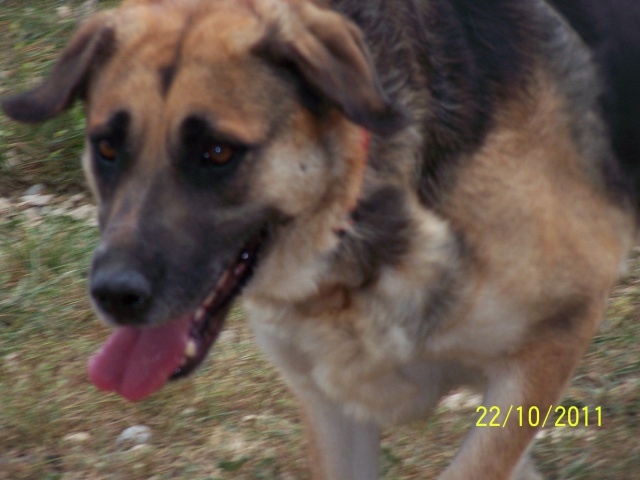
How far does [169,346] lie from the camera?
2.67 m

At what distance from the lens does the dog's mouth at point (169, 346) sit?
2658mm

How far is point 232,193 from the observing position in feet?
8.27

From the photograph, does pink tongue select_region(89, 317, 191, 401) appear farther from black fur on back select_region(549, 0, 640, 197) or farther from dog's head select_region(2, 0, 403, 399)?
black fur on back select_region(549, 0, 640, 197)

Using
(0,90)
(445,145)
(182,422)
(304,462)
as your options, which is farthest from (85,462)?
(0,90)

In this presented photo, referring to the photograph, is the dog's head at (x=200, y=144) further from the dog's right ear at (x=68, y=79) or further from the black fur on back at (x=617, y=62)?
the black fur on back at (x=617, y=62)

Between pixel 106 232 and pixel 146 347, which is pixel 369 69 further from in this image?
pixel 146 347

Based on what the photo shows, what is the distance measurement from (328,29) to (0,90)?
365 centimetres

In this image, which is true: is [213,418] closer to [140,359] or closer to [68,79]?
[140,359]

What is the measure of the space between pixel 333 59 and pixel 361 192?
373 millimetres

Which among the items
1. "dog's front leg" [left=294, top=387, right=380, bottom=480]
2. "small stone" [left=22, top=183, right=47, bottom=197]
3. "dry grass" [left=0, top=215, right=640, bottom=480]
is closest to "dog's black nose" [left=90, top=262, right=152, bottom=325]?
"dog's front leg" [left=294, top=387, right=380, bottom=480]

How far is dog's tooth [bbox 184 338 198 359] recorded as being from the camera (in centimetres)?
266

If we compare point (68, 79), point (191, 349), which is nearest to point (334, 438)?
point (191, 349)

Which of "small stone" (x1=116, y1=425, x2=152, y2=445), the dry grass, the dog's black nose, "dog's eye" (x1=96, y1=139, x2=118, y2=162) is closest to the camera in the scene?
the dog's black nose

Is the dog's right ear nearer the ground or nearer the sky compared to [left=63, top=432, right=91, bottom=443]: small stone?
nearer the sky
